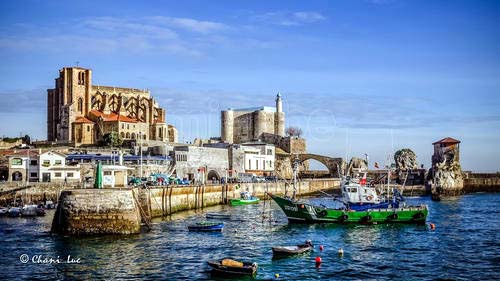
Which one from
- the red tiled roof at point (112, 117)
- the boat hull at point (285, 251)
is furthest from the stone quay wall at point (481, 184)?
the boat hull at point (285, 251)

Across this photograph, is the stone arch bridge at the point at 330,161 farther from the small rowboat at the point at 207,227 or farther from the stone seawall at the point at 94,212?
the stone seawall at the point at 94,212

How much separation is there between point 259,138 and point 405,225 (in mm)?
98685

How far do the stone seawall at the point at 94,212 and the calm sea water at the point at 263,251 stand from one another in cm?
139

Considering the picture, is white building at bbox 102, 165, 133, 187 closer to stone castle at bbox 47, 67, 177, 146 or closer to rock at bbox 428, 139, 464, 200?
stone castle at bbox 47, 67, 177, 146

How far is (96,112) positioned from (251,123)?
167ft

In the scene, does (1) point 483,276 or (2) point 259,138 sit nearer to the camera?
(1) point 483,276

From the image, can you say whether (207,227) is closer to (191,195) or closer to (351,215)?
(351,215)

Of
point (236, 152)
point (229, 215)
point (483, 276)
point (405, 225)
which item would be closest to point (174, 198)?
point (229, 215)

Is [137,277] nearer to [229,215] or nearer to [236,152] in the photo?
[229,215]

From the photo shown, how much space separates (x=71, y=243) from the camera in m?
46.6

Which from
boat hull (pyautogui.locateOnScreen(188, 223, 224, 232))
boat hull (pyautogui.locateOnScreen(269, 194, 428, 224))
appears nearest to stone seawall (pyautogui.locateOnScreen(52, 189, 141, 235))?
boat hull (pyautogui.locateOnScreen(188, 223, 224, 232))

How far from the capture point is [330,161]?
15075cm

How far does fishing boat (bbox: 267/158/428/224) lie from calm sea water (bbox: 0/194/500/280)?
201 centimetres

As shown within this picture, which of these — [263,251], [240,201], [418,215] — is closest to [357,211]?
[418,215]
